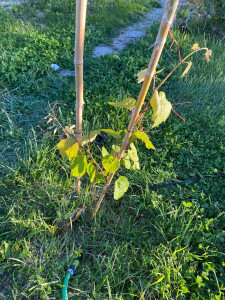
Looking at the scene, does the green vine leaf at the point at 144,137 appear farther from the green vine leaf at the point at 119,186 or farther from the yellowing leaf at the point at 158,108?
the green vine leaf at the point at 119,186

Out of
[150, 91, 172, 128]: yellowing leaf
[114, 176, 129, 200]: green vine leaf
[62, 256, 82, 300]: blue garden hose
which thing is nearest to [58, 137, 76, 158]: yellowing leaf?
[114, 176, 129, 200]: green vine leaf

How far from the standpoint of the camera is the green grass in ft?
5.18

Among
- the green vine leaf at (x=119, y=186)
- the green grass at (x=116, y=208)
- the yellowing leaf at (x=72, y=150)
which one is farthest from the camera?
the green grass at (x=116, y=208)

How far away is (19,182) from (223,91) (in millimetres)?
2739

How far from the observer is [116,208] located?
208cm

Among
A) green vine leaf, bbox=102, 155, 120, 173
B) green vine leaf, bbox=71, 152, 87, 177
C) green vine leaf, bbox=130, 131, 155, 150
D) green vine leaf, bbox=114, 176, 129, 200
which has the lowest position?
green vine leaf, bbox=114, 176, 129, 200

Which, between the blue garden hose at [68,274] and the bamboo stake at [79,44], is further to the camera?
the blue garden hose at [68,274]

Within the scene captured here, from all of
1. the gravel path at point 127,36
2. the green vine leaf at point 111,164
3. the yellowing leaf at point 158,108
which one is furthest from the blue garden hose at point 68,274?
the gravel path at point 127,36

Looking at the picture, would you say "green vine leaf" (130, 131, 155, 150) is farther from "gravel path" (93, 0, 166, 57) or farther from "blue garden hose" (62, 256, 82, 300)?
"gravel path" (93, 0, 166, 57)

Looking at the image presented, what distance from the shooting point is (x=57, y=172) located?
7.25 feet

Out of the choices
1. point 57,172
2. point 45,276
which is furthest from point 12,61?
point 45,276

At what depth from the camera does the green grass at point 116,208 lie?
Result: 1579 millimetres

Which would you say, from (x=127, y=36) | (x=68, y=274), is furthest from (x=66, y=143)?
(x=127, y=36)

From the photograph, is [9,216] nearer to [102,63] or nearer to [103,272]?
[103,272]
